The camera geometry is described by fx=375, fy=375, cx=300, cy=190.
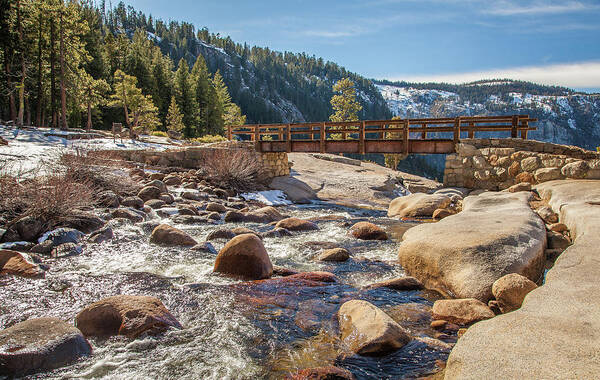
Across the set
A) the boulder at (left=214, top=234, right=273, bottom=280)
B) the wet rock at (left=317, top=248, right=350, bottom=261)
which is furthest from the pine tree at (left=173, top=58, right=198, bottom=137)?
the boulder at (left=214, top=234, right=273, bottom=280)

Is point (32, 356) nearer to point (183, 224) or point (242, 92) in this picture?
point (183, 224)

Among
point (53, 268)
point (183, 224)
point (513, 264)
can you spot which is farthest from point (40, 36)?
point (513, 264)

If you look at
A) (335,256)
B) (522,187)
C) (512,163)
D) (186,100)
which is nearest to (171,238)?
(335,256)

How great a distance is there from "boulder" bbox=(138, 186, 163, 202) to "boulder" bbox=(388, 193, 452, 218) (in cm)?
740

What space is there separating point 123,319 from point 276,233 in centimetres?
501

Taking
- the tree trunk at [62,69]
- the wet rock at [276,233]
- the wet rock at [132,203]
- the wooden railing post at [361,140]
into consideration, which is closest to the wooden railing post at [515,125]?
the wooden railing post at [361,140]

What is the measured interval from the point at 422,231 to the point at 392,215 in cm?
546

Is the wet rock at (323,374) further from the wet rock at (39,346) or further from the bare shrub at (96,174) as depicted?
the bare shrub at (96,174)

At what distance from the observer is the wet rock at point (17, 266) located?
531 centimetres

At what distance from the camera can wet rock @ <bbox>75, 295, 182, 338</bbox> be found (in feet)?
12.6

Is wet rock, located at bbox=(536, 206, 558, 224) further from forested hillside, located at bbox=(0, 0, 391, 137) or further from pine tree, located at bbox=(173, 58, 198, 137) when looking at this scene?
pine tree, located at bbox=(173, 58, 198, 137)

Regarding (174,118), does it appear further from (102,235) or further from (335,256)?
(335,256)

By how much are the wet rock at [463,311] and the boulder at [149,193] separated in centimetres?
931

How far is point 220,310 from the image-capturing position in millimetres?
4523
